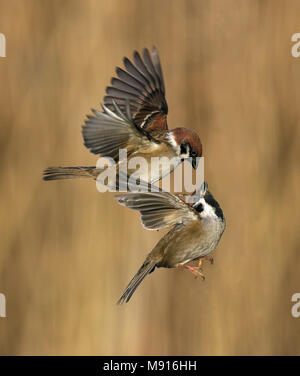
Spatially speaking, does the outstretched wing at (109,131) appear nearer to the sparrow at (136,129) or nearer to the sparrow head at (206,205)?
the sparrow at (136,129)

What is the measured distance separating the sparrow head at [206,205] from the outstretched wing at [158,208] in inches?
0.4

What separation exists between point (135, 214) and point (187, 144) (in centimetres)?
56

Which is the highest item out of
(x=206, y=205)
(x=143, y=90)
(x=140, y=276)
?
(x=143, y=90)

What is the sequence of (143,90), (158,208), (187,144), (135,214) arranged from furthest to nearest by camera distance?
(135,214) < (143,90) < (187,144) < (158,208)

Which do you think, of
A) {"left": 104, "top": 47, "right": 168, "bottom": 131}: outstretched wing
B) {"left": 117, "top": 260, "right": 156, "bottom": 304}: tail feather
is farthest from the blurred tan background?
{"left": 117, "top": 260, "right": 156, "bottom": 304}: tail feather

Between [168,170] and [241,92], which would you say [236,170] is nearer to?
[241,92]

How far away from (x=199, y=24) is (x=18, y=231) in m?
0.77

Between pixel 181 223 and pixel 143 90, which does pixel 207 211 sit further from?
pixel 143 90

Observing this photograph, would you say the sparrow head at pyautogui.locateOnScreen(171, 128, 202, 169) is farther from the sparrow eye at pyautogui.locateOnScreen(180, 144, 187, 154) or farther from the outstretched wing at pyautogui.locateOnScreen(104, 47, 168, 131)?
the outstretched wing at pyautogui.locateOnScreen(104, 47, 168, 131)

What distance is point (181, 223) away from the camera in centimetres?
84

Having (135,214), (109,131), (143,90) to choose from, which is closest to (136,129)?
(109,131)

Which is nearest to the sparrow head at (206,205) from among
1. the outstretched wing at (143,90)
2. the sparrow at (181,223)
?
the sparrow at (181,223)

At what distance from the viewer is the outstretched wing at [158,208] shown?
2.23 feet
